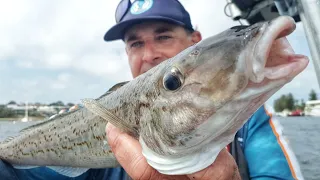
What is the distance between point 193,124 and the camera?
73.6 inches

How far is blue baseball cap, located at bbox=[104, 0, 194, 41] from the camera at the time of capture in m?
4.41

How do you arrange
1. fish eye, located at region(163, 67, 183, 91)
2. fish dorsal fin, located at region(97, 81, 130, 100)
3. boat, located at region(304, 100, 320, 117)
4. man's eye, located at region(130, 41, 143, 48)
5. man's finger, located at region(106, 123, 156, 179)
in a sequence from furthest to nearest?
1. boat, located at region(304, 100, 320, 117)
2. man's eye, located at region(130, 41, 143, 48)
3. fish dorsal fin, located at region(97, 81, 130, 100)
4. man's finger, located at region(106, 123, 156, 179)
5. fish eye, located at region(163, 67, 183, 91)

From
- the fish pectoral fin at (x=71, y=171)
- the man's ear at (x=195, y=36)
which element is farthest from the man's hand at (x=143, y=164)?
the man's ear at (x=195, y=36)

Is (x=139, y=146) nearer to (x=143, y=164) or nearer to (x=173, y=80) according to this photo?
(x=143, y=164)

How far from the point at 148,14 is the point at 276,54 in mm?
2956

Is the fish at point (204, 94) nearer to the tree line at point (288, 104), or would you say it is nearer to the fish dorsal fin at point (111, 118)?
the fish dorsal fin at point (111, 118)

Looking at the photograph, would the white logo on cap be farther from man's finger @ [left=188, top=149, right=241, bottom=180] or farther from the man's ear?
man's finger @ [left=188, top=149, right=241, bottom=180]

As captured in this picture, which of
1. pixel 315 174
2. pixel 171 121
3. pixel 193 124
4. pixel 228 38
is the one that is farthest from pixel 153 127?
pixel 315 174

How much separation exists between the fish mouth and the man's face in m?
2.95

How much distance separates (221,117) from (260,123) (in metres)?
2.16

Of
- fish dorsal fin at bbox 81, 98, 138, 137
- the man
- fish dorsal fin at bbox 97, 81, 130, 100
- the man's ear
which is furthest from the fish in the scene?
the man's ear

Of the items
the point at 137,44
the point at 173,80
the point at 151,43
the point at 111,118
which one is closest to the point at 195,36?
the point at 151,43

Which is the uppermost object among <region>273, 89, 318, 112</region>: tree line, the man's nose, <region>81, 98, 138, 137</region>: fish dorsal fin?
<region>81, 98, 138, 137</region>: fish dorsal fin

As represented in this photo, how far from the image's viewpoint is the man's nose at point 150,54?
4.52m
